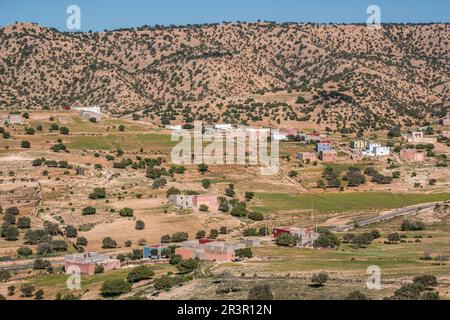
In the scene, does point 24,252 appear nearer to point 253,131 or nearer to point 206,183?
point 206,183

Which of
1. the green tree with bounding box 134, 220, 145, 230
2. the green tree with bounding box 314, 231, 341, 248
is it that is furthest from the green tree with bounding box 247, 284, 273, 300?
the green tree with bounding box 134, 220, 145, 230

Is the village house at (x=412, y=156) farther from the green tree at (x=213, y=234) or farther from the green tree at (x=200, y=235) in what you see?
the green tree at (x=200, y=235)

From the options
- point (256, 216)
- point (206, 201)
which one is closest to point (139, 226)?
point (206, 201)

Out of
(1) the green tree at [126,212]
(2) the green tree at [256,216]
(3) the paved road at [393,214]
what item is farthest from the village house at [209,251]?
(3) the paved road at [393,214]

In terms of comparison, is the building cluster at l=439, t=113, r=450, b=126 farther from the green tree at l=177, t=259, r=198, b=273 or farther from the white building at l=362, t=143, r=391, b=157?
the green tree at l=177, t=259, r=198, b=273

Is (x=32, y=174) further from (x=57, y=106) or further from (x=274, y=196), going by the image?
(x=57, y=106)
